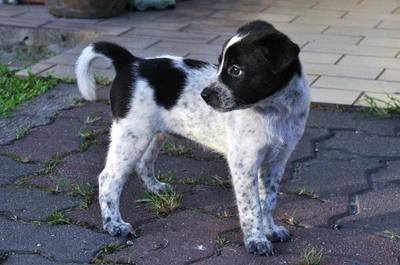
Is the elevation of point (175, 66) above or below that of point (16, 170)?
above

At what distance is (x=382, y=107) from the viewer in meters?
5.32

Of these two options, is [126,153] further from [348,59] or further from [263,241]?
[348,59]

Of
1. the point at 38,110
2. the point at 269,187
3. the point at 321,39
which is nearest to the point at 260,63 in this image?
the point at 269,187

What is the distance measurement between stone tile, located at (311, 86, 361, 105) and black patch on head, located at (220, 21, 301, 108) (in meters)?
2.04

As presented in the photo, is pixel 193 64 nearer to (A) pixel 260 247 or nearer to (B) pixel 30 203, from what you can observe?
A: (A) pixel 260 247

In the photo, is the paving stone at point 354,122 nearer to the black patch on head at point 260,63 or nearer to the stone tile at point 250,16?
the black patch on head at point 260,63

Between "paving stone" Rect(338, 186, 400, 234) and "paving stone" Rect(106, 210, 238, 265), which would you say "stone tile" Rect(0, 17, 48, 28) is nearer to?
"paving stone" Rect(106, 210, 238, 265)

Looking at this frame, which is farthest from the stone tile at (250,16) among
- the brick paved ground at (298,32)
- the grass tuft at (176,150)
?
the grass tuft at (176,150)

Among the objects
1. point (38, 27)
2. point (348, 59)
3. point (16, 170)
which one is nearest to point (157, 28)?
point (38, 27)

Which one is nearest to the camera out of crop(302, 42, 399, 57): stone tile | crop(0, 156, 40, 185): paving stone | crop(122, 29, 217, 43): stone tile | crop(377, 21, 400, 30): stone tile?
crop(0, 156, 40, 185): paving stone

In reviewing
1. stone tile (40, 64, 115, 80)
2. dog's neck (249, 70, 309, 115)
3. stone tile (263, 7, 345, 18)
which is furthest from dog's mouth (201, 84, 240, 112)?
stone tile (263, 7, 345, 18)

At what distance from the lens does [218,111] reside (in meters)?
3.58

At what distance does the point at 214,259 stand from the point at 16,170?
1.47 m

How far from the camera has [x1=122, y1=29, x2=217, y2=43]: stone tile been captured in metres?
6.96
